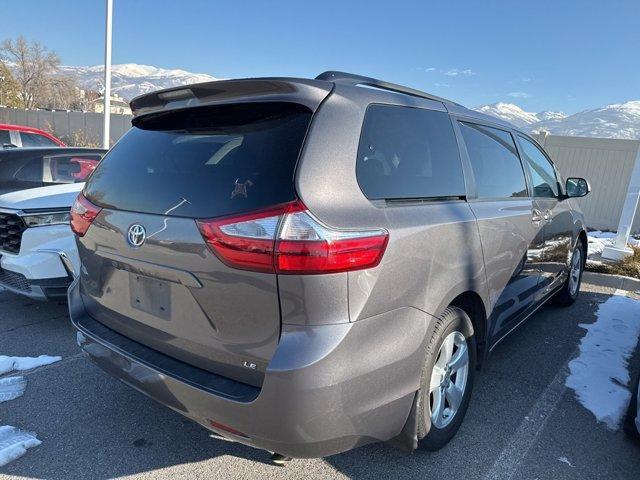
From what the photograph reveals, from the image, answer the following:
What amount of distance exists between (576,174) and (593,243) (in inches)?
121

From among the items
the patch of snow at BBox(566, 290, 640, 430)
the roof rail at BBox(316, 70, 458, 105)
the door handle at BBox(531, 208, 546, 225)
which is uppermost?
the roof rail at BBox(316, 70, 458, 105)

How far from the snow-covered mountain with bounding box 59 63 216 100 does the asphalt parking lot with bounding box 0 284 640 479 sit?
4445 centimetres

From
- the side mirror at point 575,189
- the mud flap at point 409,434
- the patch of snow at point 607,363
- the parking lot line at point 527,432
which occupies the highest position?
the side mirror at point 575,189

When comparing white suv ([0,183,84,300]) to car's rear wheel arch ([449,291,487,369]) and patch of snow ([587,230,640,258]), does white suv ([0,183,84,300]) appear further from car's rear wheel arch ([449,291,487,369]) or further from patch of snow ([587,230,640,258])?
patch of snow ([587,230,640,258])

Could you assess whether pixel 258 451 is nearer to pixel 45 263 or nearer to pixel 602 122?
pixel 45 263

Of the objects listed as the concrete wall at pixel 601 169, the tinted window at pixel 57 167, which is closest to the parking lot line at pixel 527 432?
the tinted window at pixel 57 167

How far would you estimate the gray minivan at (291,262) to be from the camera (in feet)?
5.79

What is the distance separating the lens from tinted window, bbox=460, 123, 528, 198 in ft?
9.45

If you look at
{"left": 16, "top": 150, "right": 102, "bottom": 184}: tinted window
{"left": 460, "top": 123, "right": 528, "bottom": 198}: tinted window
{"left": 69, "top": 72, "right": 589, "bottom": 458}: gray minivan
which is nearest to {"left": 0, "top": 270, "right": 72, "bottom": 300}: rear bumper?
{"left": 69, "top": 72, "right": 589, "bottom": 458}: gray minivan

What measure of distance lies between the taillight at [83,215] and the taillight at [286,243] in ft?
3.02

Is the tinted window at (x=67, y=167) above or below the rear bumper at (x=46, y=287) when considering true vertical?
above

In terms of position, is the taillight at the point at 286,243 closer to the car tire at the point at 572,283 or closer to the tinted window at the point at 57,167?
the tinted window at the point at 57,167

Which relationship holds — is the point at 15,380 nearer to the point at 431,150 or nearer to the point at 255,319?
the point at 255,319

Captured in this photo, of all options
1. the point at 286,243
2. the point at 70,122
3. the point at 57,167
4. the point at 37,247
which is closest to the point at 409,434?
the point at 286,243
